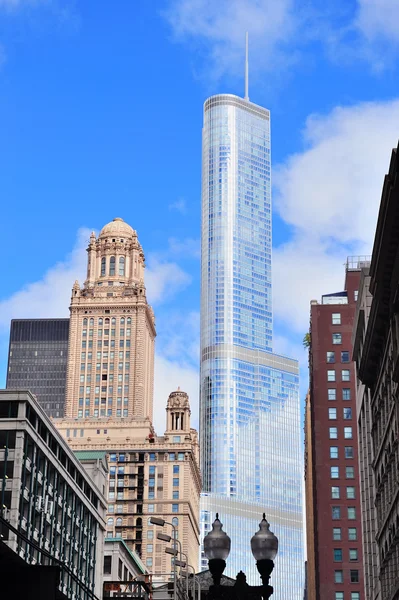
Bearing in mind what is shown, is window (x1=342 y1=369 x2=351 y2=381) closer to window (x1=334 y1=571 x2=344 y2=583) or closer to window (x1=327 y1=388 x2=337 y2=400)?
window (x1=327 y1=388 x2=337 y2=400)

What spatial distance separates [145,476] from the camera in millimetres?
185125

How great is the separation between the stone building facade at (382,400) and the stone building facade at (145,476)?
90888 millimetres

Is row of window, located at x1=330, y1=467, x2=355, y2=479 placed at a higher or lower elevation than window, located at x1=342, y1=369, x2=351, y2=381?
lower

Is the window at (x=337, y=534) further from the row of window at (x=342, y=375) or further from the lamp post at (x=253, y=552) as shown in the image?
the lamp post at (x=253, y=552)

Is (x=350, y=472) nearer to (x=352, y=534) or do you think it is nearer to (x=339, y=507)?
(x=339, y=507)

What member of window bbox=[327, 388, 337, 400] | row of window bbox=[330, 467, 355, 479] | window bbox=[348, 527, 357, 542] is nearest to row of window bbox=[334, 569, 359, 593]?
window bbox=[348, 527, 357, 542]

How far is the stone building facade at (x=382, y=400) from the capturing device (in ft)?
180

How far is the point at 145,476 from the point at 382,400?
4593 inches

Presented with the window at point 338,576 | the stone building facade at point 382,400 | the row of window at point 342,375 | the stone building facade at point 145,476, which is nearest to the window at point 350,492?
the window at point 338,576

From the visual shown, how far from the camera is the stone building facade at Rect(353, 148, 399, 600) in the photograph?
55.0 metres

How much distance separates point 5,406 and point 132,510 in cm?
10085

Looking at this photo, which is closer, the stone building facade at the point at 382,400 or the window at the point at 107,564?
the stone building facade at the point at 382,400

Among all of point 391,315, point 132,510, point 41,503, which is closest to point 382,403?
point 391,315

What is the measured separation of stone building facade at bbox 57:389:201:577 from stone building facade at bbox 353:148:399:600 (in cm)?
9089
